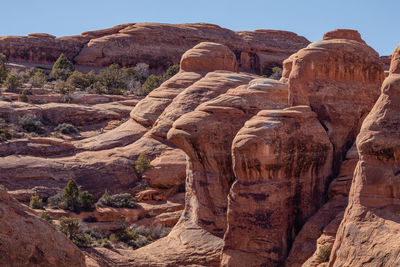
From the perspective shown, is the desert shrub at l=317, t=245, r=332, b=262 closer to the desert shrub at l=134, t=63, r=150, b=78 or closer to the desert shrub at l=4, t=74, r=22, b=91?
the desert shrub at l=4, t=74, r=22, b=91

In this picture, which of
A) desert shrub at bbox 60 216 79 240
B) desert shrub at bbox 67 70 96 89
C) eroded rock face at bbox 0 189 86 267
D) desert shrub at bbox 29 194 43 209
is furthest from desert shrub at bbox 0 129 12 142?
eroded rock face at bbox 0 189 86 267

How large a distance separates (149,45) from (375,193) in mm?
51228

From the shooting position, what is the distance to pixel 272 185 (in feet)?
61.1

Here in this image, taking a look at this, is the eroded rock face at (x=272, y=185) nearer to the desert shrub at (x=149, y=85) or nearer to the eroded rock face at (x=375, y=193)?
the eroded rock face at (x=375, y=193)

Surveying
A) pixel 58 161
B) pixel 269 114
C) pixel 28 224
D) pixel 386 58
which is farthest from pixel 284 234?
pixel 386 58

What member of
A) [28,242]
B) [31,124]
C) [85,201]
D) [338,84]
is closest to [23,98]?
[31,124]

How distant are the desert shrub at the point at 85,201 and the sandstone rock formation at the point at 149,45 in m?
34.2

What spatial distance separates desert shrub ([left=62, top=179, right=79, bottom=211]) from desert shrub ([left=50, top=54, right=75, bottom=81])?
26878 mm

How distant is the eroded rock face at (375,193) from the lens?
1384 cm

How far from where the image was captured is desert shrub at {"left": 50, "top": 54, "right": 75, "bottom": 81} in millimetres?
54656

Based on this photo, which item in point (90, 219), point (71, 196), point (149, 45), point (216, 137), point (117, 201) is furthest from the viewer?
point (149, 45)

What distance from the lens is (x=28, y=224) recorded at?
13945 millimetres

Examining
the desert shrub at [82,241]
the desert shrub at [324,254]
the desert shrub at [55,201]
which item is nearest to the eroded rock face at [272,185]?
the desert shrub at [324,254]

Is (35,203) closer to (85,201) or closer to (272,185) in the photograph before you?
(85,201)
